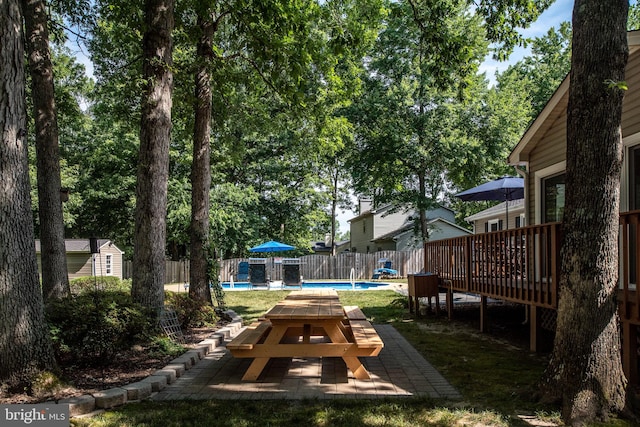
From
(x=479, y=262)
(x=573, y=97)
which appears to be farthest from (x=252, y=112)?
(x=573, y=97)

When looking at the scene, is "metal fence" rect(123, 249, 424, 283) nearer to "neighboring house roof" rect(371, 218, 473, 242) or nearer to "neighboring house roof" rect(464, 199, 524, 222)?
"neighboring house roof" rect(371, 218, 473, 242)

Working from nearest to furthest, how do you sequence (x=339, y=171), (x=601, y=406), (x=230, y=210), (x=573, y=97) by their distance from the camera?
(x=601, y=406) < (x=573, y=97) < (x=230, y=210) < (x=339, y=171)

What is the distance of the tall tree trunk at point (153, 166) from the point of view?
684 cm

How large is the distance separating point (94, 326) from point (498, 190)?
9871 millimetres

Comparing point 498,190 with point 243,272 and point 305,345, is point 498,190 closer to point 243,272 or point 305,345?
point 305,345

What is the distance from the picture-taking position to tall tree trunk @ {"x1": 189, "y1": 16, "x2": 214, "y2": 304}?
9562 mm

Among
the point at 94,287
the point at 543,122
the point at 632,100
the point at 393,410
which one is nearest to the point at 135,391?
the point at 393,410

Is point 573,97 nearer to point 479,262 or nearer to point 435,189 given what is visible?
point 479,262

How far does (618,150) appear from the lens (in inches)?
153

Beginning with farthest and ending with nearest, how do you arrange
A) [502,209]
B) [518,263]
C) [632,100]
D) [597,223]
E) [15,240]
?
1. [502,209]
2. [518,263]
3. [632,100]
4. [15,240]
5. [597,223]

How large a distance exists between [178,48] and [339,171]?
24483 mm

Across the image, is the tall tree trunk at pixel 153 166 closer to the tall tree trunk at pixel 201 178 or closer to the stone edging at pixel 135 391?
the stone edging at pixel 135 391

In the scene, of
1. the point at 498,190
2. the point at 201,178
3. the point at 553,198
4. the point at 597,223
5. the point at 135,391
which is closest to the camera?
the point at 597,223

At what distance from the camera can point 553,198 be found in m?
8.84
